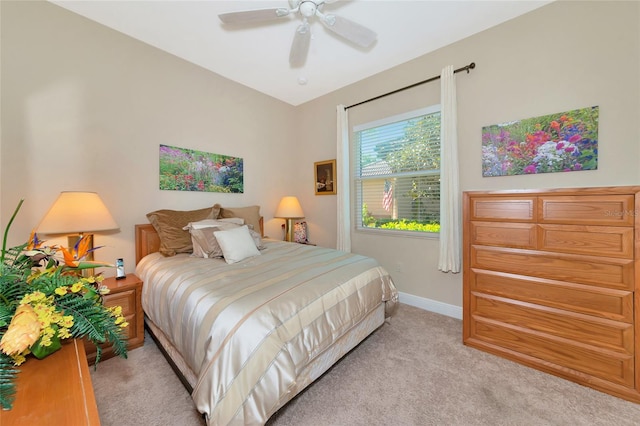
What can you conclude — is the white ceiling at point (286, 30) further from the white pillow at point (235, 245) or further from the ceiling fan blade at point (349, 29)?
the white pillow at point (235, 245)

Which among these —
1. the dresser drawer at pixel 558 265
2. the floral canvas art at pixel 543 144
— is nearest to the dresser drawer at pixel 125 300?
the dresser drawer at pixel 558 265

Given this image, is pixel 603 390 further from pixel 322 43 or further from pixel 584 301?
pixel 322 43

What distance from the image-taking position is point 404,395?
1.60m

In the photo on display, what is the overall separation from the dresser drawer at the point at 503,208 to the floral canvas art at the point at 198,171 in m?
2.80

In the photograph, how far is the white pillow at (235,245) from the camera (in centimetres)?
218

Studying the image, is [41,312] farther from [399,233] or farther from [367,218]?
[367,218]

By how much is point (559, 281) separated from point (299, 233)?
291 cm

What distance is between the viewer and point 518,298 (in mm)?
1926

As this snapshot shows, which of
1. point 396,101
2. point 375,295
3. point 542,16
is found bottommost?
point 375,295

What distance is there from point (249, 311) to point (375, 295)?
1146 mm

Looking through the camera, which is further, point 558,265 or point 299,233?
point 299,233

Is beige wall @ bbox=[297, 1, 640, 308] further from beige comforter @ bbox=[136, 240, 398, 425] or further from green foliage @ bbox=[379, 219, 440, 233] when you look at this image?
beige comforter @ bbox=[136, 240, 398, 425]

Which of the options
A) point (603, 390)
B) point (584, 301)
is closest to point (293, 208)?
point (584, 301)

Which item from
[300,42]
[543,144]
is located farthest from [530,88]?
[300,42]
